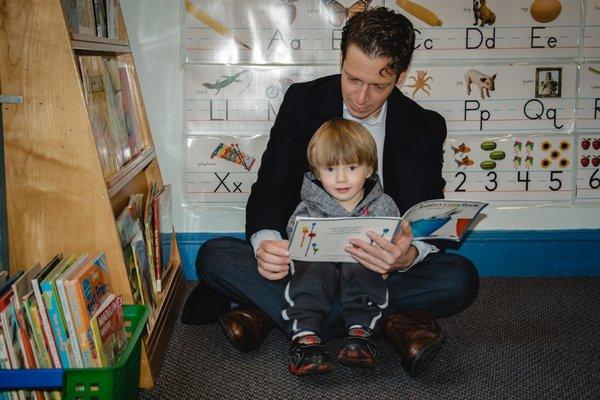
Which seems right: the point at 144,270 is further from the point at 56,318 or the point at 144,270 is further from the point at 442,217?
the point at 442,217

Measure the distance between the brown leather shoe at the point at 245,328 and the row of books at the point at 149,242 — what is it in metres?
0.22

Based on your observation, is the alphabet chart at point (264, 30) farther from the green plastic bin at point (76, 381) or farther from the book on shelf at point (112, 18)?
the green plastic bin at point (76, 381)

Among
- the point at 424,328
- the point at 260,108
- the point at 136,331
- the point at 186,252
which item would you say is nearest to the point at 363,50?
the point at 260,108

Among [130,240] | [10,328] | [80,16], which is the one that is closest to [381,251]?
[130,240]

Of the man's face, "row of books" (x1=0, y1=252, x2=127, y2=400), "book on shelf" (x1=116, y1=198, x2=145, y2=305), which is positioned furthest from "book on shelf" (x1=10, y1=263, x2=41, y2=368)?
the man's face

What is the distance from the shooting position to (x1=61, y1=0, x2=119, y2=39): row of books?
1467mm

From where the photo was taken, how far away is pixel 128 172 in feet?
5.55

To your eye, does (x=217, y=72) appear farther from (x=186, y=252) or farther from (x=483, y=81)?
(x=483, y=81)

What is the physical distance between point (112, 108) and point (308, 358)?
2.99 feet

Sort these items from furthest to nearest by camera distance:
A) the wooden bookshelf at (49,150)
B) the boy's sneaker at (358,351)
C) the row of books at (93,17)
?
the boy's sneaker at (358,351), the row of books at (93,17), the wooden bookshelf at (49,150)

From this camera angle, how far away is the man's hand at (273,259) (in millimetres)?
1611

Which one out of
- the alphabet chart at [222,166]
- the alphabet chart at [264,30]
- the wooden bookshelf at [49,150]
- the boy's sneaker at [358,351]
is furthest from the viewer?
the alphabet chart at [222,166]

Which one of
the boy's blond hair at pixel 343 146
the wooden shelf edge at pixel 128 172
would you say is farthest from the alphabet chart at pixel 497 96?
the wooden shelf edge at pixel 128 172

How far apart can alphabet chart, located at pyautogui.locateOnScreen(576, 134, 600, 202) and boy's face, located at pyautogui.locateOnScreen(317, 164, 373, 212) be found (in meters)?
1.06
